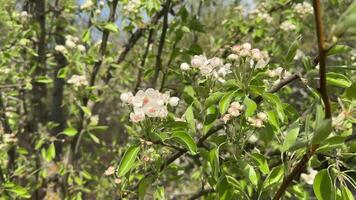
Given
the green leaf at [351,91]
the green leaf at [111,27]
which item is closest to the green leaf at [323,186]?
the green leaf at [351,91]

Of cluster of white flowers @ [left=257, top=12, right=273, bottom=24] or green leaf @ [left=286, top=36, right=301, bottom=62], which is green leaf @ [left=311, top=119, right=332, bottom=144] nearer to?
green leaf @ [left=286, top=36, right=301, bottom=62]

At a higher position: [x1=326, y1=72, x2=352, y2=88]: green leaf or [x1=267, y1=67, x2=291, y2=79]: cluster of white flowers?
[x1=326, y1=72, x2=352, y2=88]: green leaf

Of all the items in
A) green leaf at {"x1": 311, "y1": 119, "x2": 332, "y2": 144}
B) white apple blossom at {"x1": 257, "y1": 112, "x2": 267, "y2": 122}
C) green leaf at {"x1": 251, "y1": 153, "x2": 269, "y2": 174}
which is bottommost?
green leaf at {"x1": 251, "y1": 153, "x2": 269, "y2": 174}

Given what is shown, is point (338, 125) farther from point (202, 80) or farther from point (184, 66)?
point (184, 66)

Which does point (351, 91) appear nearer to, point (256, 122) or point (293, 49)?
point (293, 49)

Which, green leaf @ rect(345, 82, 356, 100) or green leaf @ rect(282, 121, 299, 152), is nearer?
green leaf @ rect(345, 82, 356, 100)

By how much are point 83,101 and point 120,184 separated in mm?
1371

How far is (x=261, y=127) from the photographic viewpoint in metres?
1.57

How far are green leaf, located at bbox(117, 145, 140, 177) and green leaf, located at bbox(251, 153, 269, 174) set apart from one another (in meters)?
0.35

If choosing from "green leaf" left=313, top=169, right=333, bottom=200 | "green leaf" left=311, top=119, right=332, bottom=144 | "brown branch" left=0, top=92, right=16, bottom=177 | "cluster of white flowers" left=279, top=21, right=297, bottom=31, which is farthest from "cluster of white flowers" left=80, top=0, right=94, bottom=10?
"green leaf" left=311, top=119, right=332, bottom=144

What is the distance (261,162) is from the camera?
1.50 m

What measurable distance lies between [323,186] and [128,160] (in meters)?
0.54

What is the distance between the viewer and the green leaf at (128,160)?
55.9 inches

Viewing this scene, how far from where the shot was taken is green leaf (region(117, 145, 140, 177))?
Answer: 1.42 m
